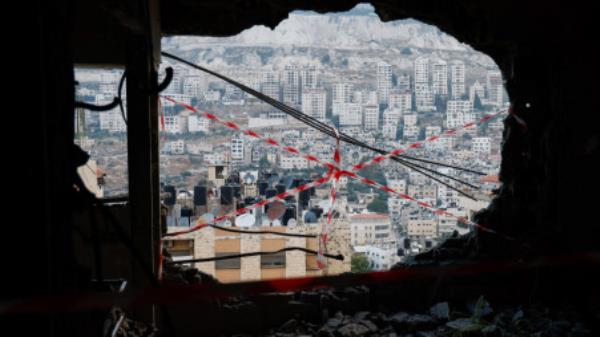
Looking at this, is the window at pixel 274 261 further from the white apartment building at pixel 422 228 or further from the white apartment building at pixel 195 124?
the white apartment building at pixel 195 124

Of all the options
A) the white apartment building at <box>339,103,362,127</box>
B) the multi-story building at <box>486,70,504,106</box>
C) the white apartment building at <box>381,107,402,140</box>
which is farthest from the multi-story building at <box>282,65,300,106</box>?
the multi-story building at <box>486,70,504,106</box>

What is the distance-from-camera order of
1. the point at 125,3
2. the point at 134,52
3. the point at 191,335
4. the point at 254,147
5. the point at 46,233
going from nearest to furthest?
the point at 46,233 < the point at 125,3 < the point at 134,52 < the point at 191,335 < the point at 254,147

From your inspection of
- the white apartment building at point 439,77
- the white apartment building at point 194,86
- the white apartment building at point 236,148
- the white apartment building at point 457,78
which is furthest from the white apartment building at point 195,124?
the white apartment building at point 439,77

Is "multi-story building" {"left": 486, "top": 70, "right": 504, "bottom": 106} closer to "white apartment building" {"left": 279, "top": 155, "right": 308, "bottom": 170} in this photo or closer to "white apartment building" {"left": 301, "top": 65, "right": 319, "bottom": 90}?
"white apartment building" {"left": 301, "top": 65, "right": 319, "bottom": 90}

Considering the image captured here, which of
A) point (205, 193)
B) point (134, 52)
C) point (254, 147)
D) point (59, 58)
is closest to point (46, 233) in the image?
point (59, 58)

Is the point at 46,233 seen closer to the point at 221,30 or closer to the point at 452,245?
the point at 221,30

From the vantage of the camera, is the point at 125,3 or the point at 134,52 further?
the point at 134,52
